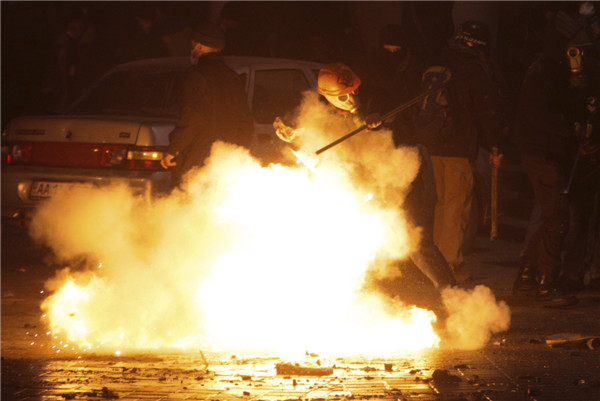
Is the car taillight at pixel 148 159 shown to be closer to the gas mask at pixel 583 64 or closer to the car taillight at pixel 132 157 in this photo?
the car taillight at pixel 132 157

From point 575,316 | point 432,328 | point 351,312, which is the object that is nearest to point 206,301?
point 351,312

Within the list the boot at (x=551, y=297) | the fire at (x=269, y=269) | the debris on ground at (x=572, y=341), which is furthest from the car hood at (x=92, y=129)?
the debris on ground at (x=572, y=341)

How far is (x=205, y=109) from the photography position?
9125 millimetres

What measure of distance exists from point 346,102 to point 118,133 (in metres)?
3.18

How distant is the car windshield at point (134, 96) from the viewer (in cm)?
1067

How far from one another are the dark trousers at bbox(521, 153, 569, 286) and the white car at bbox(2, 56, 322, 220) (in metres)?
2.28

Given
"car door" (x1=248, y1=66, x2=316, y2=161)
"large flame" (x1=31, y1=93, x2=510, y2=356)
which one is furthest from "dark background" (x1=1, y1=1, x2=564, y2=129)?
"large flame" (x1=31, y1=93, x2=510, y2=356)

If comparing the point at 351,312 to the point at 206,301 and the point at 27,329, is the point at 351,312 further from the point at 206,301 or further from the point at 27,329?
the point at 27,329

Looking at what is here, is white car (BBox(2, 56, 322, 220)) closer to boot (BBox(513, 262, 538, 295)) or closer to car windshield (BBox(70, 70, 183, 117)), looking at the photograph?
car windshield (BBox(70, 70, 183, 117))

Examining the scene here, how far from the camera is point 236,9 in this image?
17562 mm

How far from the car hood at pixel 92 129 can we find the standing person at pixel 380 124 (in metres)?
2.69

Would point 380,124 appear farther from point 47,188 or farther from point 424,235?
point 47,188

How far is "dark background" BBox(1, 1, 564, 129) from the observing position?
15.5 metres

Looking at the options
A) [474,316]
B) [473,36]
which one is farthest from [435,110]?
[474,316]
